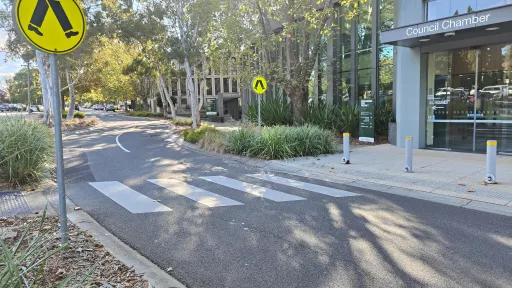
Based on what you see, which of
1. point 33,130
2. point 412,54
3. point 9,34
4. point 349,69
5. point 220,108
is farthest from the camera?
point 220,108

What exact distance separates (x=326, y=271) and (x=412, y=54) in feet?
37.0

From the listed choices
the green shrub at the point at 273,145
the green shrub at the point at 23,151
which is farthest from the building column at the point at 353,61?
the green shrub at the point at 23,151

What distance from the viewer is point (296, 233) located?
511 cm

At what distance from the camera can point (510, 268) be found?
3973mm

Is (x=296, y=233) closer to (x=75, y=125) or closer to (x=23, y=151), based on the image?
(x=23, y=151)

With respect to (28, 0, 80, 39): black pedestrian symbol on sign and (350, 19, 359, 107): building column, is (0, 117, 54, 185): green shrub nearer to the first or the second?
(28, 0, 80, 39): black pedestrian symbol on sign

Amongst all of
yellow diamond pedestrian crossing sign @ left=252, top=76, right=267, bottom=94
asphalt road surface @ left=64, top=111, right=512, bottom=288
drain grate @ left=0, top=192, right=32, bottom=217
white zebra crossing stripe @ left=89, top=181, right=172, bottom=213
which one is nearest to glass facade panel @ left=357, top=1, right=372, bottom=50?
yellow diamond pedestrian crossing sign @ left=252, top=76, right=267, bottom=94

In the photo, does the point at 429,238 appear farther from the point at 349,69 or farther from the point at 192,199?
the point at 349,69

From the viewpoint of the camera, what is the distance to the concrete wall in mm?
12984

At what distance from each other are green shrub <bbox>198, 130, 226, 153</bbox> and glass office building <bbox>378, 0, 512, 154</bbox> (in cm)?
656

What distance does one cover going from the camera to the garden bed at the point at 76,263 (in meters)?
3.22

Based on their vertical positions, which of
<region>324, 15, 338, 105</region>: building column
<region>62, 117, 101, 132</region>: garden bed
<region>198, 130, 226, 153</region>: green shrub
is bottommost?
<region>198, 130, 226, 153</region>: green shrub

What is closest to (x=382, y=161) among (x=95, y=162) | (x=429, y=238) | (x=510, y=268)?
(x=429, y=238)

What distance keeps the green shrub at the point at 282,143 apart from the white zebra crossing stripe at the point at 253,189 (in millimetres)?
2964
